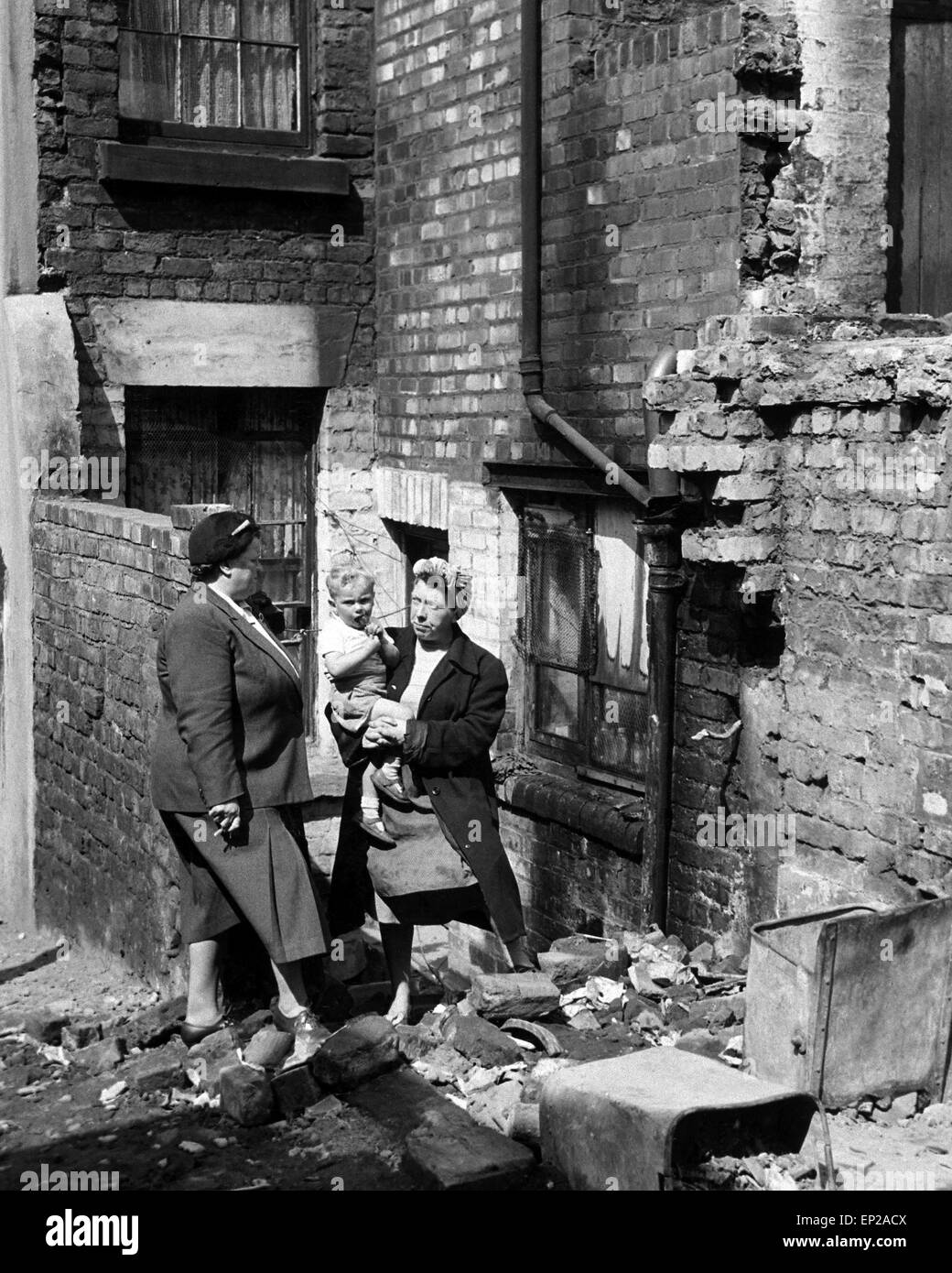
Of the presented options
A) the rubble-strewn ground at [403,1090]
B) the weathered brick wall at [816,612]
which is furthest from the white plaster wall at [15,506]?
the weathered brick wall at [816,612]

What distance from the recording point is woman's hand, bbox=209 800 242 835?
18.6 ft

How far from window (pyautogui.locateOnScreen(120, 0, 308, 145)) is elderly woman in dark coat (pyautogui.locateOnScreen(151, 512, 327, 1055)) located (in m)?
4.64

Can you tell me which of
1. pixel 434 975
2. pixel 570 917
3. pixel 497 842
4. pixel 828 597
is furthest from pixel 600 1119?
pixel 570 917

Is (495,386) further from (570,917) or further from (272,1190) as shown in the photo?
(272,1190)

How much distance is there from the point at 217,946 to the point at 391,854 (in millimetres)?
739

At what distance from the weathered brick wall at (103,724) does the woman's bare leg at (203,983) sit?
655mm

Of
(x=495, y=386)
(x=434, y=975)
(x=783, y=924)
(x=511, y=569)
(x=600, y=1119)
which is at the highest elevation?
(x=495, y=386)

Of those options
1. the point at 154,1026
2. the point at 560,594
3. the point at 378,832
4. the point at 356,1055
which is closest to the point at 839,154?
the point at 560,594

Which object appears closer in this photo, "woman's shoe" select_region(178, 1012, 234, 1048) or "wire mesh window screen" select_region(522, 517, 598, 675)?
"woman's shoe" select_region(178, 1012, 234, 1048)

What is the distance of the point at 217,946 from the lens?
19.9 feet

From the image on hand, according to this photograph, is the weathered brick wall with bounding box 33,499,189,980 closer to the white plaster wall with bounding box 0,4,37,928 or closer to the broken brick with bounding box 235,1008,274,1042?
the white plaster wall with bounding box 0,4,37,928

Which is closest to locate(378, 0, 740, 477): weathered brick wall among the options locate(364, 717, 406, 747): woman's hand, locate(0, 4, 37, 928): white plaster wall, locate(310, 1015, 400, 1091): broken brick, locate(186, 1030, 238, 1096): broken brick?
locate(0, 4, 37, 928): white plaster wall

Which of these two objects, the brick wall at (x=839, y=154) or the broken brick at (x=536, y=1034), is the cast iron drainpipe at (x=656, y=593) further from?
the broken brick at (x=536, y=1034)

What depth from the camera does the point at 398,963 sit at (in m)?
6.30
